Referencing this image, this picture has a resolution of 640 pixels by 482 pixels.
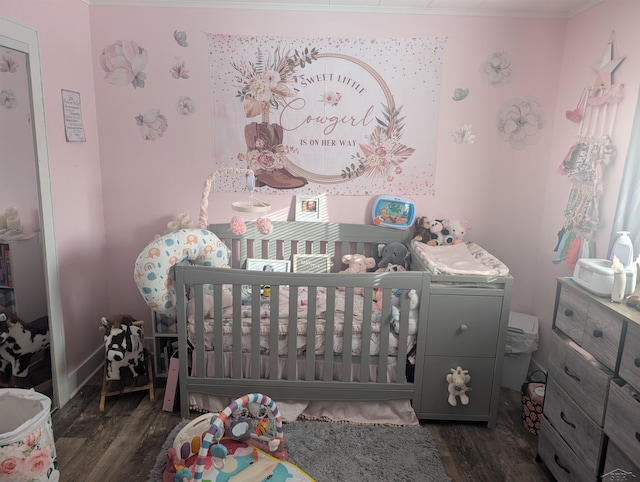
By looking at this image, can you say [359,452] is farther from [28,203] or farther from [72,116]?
[72,116]

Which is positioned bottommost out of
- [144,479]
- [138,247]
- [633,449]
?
[144,479]

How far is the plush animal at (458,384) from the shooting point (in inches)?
94.0

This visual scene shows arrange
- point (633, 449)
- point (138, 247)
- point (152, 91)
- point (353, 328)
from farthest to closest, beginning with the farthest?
point (138, 247) < point (152, 91) < point (353, 328) < point (633, 449)

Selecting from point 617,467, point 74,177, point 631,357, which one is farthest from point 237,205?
point 617,467

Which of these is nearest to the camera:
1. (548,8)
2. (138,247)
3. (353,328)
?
(353,328)

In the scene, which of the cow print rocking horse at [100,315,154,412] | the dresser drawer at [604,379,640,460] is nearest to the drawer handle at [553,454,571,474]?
the dresser drawer at [604,379,640,460]

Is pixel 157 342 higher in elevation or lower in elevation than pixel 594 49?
lower

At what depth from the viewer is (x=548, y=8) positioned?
2732 millimetres

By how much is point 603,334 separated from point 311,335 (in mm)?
1271

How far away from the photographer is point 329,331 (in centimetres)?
242

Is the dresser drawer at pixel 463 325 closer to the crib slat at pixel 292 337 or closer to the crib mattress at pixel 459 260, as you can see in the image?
the crib mattress at pixel 459 260

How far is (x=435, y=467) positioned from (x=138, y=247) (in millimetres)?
2163

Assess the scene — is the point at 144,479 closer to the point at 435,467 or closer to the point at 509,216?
the point at 435,467

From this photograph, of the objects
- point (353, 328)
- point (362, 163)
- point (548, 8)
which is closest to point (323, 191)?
point (362, 163)
